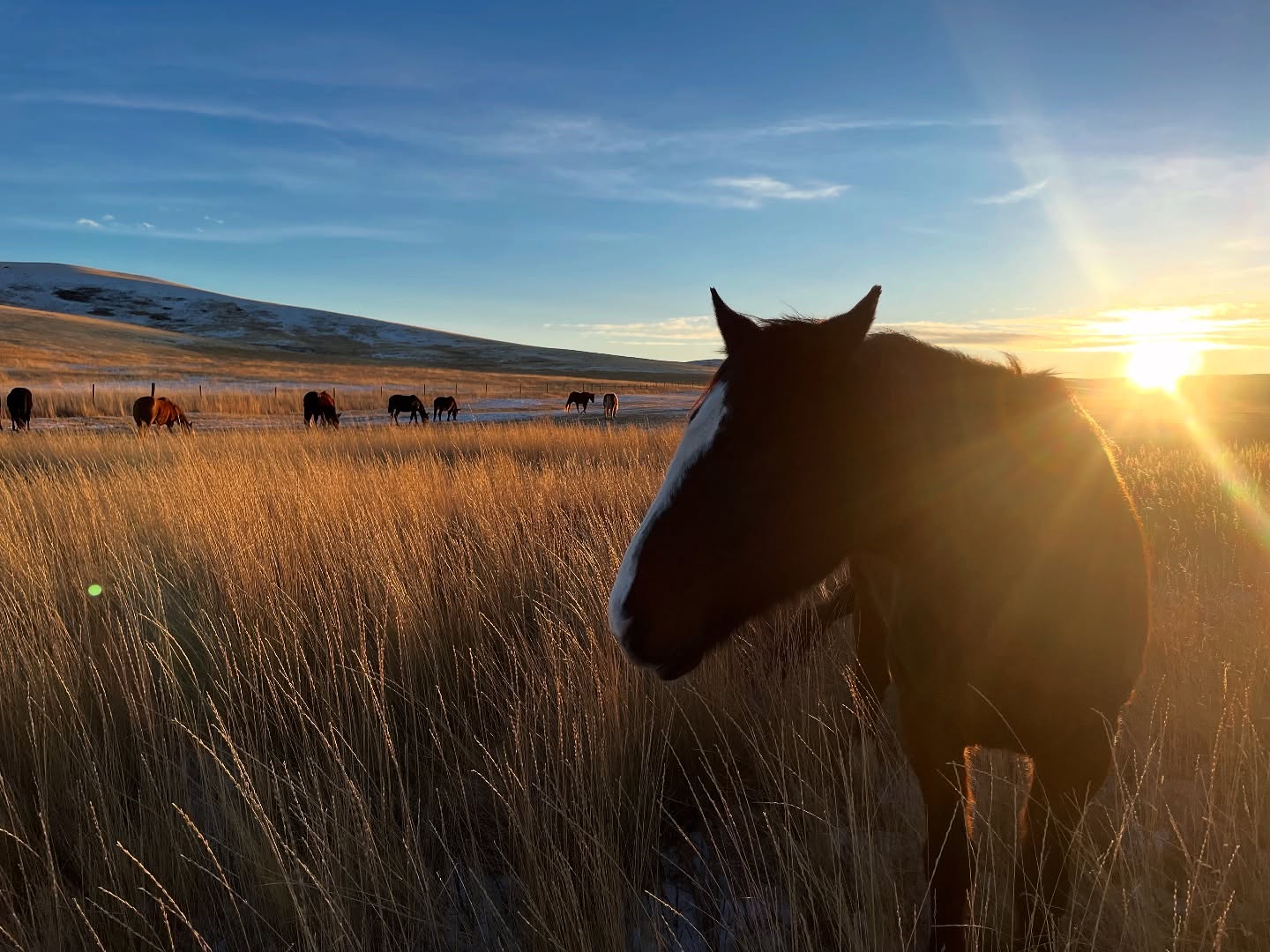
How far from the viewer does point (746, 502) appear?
1.46 m

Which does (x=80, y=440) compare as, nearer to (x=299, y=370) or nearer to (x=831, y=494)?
(x=831, y=494)

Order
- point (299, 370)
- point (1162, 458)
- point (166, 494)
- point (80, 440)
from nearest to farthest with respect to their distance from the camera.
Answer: point (166, 494), point (1162, 458), point (80, 440), point (299, 370)

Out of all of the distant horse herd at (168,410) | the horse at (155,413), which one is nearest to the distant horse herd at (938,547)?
the distant horse herd at (168,410)

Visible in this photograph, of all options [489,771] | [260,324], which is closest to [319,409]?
[489,771]

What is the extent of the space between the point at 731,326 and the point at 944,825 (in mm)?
1541

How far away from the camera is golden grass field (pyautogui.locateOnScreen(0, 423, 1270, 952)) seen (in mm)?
1913

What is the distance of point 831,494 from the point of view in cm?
153

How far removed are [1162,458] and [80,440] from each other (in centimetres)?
2055

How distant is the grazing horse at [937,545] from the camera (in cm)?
146

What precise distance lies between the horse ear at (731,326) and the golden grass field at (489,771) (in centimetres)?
143

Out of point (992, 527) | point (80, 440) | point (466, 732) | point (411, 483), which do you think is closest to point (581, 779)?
point (466, 732)

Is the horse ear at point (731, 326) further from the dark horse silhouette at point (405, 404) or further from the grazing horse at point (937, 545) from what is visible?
the dark horse silhouette at point (405, 404)

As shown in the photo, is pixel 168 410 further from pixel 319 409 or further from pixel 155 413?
pixel 319 409

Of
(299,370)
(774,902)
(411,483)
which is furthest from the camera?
(299,370)
